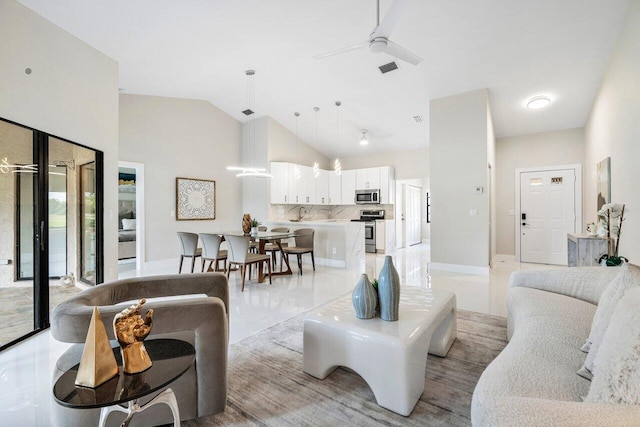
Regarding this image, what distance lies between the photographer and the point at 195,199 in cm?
644

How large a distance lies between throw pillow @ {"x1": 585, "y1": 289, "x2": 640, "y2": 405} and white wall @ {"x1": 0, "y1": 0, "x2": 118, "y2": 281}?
13.6 ft

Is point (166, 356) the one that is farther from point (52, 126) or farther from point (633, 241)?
point (633, 241)

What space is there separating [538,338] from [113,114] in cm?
499

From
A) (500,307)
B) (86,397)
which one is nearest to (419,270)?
(500,307)

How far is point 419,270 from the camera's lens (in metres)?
5.56

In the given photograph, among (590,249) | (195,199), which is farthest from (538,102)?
(195,199)

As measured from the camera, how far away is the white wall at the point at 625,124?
9.47ft

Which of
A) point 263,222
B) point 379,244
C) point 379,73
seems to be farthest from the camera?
point 379,244

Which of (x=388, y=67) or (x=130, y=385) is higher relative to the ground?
(x=388, y=67)

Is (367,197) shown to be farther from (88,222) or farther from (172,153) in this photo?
(88,222)

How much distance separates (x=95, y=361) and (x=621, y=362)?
172 cm

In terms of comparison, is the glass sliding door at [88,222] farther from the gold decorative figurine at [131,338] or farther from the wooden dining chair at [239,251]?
the gold decorative figurine at [131,338]

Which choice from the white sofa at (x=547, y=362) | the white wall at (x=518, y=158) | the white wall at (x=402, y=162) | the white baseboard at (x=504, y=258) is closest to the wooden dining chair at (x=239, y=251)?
the white sofa at (x=547, y=362)

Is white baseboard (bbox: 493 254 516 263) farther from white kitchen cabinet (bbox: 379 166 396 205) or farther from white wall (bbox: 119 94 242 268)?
white wall (bbox: 119 94 242 268)
